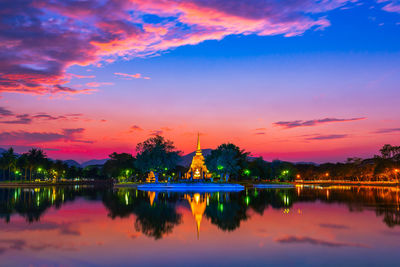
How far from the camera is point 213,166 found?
9250 cm

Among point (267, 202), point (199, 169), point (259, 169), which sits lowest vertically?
point (267, 202)

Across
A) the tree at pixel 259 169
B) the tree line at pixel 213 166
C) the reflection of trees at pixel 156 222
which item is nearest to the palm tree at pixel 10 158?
the tree line at pixel 213 166

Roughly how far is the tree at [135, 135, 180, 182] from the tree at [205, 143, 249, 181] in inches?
448

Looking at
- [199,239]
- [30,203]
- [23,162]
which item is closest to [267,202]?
[199,239]

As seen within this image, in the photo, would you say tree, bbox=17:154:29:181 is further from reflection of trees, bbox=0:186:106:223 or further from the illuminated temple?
reflection of trees, bbox=0:186:106:223

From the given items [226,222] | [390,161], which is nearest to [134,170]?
[390,161]

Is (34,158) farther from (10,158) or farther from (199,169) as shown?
(199,169)

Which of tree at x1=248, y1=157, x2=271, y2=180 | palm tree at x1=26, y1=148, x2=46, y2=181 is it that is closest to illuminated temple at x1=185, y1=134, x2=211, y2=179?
tree at x1=248, y1=157, x2=271, y2=180

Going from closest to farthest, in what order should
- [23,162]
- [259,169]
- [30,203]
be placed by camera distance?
[30,203] < [23,162] < [259,169]

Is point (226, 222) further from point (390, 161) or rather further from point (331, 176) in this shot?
point (331, 176)

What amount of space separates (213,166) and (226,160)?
6.47 m

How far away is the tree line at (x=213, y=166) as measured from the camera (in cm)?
8238

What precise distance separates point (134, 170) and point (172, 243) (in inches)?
3804

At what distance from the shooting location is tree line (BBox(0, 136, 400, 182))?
82.4 metres
